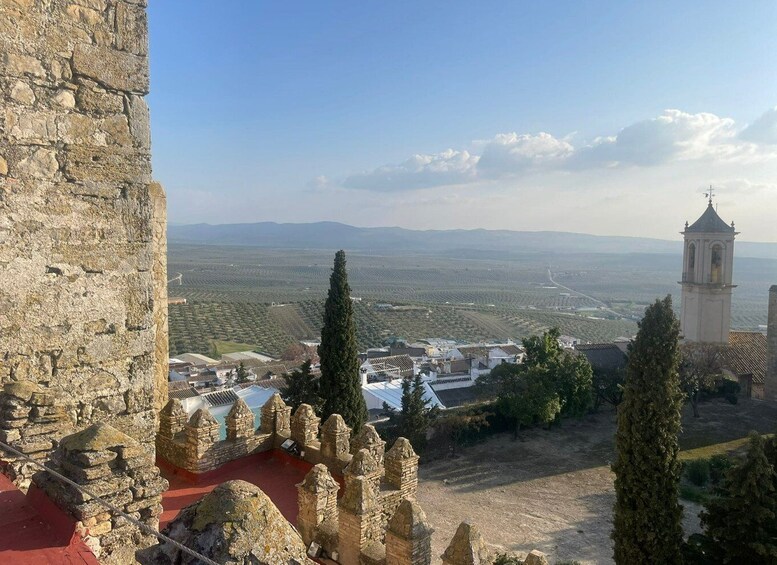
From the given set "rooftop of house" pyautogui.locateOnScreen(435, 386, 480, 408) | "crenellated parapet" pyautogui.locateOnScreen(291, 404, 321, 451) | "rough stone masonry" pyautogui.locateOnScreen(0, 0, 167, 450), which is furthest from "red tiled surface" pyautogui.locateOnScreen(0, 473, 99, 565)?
"rooftop of house" pyautogui.locateOnScreen(435, 386, 480, 408)

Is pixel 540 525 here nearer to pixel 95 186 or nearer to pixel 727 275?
pixel 95 186

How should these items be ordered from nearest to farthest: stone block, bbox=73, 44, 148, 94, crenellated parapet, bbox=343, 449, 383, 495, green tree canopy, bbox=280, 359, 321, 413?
1. stone block, bbox=73, 44, 148, 94
2. crenellated parapet, bbox=343, 449, 383, 495
3. green tree canopy, bbox=280, 359, 321, 413

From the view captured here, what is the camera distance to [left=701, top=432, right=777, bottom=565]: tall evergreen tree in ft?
36.6

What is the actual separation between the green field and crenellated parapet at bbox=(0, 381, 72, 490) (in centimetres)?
4811

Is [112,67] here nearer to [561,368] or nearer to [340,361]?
[340,361]

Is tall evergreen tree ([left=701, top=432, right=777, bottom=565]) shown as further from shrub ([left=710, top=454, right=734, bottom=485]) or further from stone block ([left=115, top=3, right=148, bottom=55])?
stone block ([left=115, top=3, right=148, bottom=55])

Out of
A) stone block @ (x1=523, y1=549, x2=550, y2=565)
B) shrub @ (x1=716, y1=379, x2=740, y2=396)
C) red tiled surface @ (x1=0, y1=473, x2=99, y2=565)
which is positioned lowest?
shrub @ (x1=716, y1=379, x2=740, y2=396)

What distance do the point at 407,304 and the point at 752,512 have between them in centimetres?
7089

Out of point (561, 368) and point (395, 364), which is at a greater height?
point (561, 368)

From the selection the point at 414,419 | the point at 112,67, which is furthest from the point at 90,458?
the point at 414,419

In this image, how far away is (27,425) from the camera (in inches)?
138

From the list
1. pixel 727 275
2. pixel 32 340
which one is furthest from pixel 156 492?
pixel 727 275

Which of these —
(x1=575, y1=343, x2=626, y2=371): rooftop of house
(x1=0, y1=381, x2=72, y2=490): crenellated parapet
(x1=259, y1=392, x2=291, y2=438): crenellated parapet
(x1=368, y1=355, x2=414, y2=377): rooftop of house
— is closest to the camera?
(x1=0, y1=381, x2=72, y2=490): crenellated parapet

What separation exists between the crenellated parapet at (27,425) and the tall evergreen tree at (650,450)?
1268 centimetres
